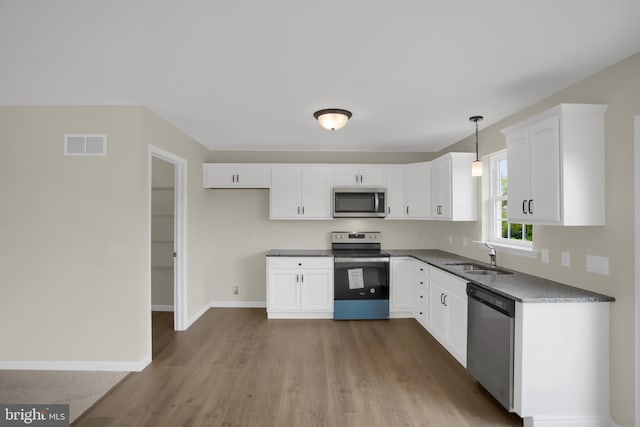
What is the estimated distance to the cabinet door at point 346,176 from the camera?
4.69m

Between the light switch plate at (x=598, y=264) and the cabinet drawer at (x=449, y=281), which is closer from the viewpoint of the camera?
the light switch plate at (x=598, y=264)

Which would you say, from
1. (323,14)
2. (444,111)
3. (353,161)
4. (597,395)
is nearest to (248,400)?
(597,395)

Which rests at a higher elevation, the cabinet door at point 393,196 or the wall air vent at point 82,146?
the wall air vent at point 82,146

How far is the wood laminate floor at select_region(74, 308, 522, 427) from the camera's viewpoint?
2271mm

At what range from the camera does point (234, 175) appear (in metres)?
4.66

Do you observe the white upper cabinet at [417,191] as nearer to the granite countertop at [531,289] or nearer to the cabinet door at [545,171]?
the granite countertop at [531,289]

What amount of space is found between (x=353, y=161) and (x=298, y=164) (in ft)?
3.00

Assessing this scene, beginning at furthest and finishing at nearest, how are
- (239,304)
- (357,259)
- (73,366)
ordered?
(239,304), (357,259), (73,366)

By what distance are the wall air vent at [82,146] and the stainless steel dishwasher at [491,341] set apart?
352 centimetres

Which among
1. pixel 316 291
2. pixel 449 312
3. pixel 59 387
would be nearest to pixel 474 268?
pixel 449 312

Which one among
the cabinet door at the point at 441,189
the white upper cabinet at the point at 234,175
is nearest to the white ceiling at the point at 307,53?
the cabinet door at the point at 441,189

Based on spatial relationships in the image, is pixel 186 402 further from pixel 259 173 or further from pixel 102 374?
pixel 259 173

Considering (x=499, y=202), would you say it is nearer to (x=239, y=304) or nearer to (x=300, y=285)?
(x=300, y=285)

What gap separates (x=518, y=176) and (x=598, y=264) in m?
0.83
